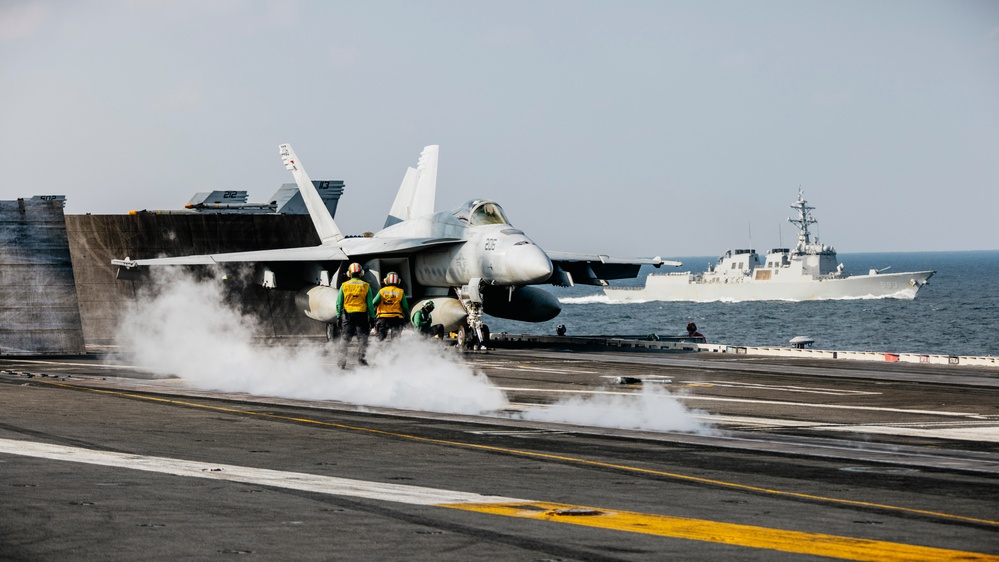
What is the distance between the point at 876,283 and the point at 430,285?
350 feet

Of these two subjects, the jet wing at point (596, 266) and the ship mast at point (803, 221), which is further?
the ship mast at point (803, 221)

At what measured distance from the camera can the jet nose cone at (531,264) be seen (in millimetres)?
32594

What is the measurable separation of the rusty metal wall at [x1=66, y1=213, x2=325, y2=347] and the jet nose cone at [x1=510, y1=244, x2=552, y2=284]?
21401mm

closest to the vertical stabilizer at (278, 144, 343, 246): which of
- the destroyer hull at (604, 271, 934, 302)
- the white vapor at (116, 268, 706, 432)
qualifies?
the white vapor at (116, 268, 706, 432)

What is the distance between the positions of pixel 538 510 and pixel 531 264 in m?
24.8

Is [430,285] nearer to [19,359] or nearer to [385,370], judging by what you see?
[19,359]

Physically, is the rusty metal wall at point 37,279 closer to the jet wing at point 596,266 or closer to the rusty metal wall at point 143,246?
the rusty metal wall at point 143,246

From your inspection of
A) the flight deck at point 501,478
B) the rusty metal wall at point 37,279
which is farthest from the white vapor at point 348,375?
the rusty metal wall at point 37,279

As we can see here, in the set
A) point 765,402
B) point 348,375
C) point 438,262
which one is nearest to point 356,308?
point 348,375

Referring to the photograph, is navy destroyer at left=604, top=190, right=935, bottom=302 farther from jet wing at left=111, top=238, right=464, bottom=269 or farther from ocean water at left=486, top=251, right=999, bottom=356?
jet wing at left=111, top=238, right=464, bottom=269

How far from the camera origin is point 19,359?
31.8 metres

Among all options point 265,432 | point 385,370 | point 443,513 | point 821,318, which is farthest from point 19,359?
point 821,318

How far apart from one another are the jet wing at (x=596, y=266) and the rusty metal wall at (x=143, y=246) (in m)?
15.8

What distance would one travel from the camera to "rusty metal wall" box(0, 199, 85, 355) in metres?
33.9
